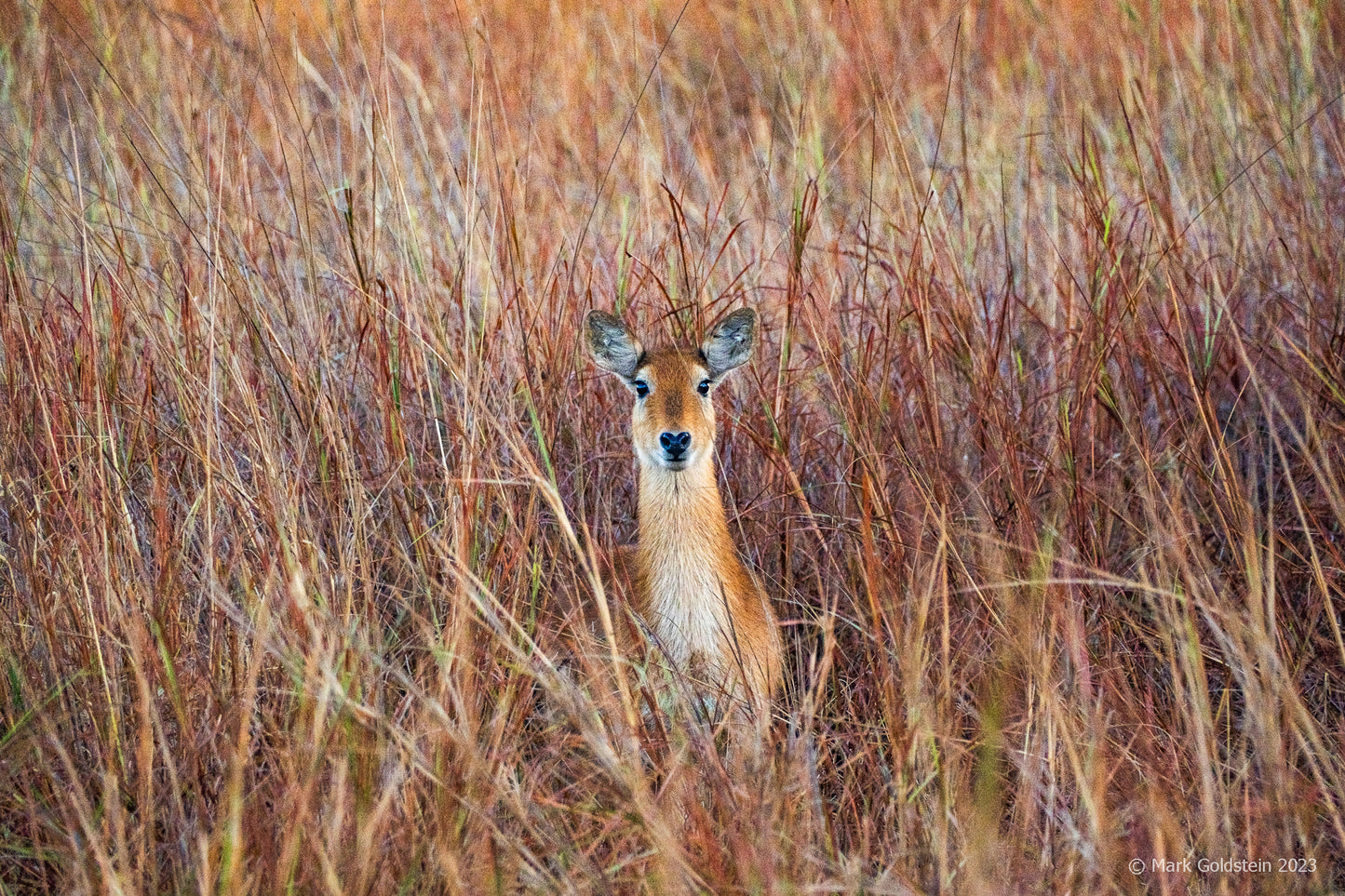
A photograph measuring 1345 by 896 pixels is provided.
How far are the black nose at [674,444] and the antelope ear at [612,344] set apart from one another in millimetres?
361

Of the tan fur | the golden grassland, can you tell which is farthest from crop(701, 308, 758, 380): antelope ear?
the golden grassland

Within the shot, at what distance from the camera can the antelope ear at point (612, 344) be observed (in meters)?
3.85

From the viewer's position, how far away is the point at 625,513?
4441mm

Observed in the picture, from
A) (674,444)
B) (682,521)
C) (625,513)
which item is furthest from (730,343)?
(625,513)

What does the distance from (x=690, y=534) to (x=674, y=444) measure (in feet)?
0.80

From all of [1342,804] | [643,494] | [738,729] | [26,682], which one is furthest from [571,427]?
[1342,804]

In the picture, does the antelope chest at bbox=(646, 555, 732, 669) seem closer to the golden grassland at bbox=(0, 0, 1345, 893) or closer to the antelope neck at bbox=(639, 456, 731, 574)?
the antelope neck at bbox=(639, 456, 731, 574)

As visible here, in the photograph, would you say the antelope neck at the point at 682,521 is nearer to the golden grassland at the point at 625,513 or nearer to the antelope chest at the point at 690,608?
the antelope chest at the point at 690,608

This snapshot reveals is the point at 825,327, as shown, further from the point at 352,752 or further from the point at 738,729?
the point at 352,752

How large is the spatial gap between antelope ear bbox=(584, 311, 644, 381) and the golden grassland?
0.17 metres

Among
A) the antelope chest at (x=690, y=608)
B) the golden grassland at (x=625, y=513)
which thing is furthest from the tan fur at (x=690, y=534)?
the golden grassland at (x=625, y=513)

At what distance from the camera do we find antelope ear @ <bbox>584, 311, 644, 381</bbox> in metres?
3.85

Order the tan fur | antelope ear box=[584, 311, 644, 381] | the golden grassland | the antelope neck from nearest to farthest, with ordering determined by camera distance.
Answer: the golden grassland, the tan fur, the antelope neck, antelope ear box=[584, 311, 644, 381]

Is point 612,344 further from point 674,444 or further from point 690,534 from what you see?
point 690,534
